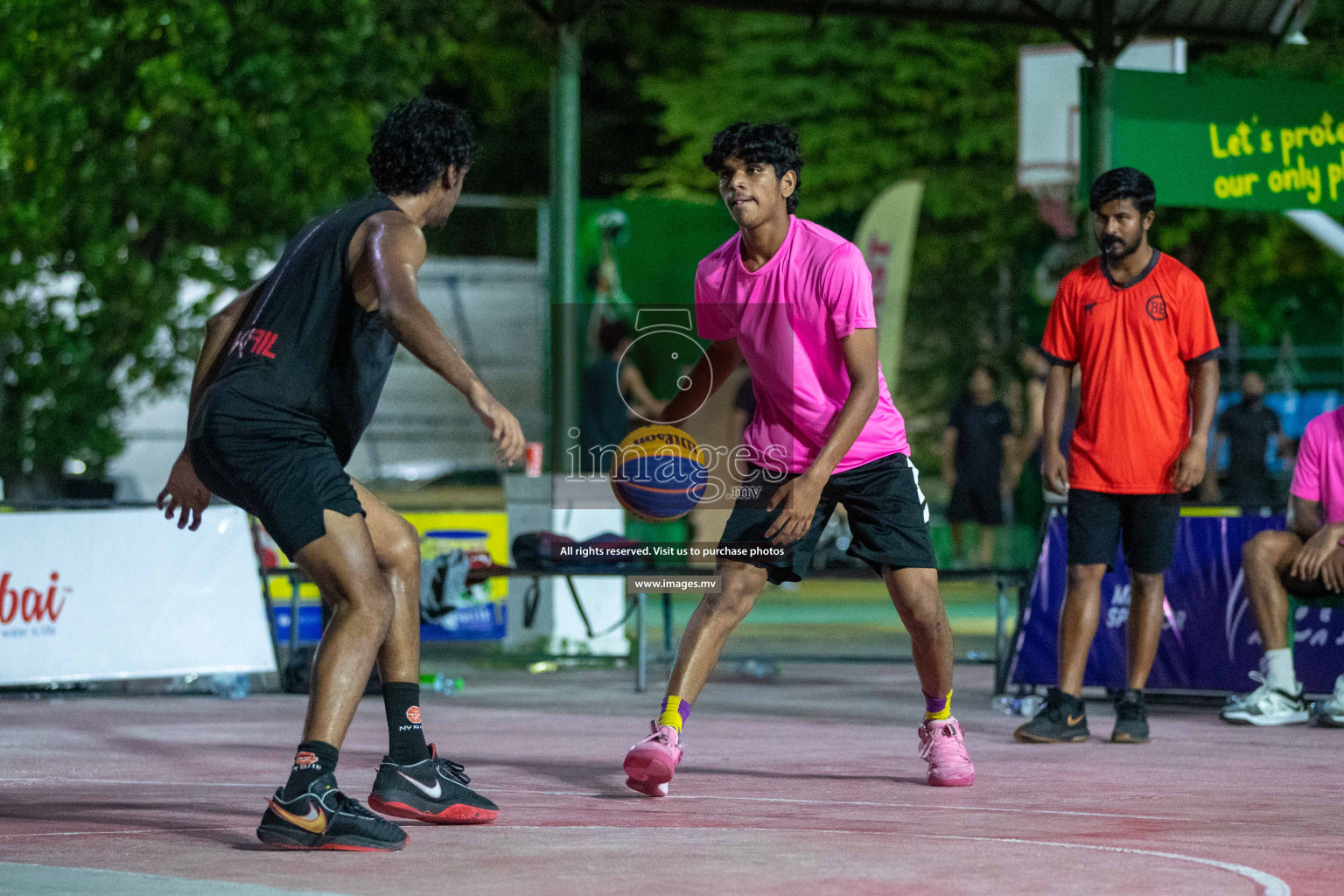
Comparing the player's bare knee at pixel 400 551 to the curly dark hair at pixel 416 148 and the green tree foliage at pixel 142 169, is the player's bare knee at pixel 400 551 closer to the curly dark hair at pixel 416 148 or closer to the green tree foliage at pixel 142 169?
the curly dark hair at pixel 416 148

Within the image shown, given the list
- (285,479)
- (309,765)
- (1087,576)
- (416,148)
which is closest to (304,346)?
(285,479)

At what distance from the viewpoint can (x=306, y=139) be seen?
20891mm

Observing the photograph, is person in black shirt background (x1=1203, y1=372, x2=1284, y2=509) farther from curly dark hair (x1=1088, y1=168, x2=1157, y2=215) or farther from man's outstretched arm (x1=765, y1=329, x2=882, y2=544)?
man's outstretched arm (x1=765, y1=329, x2=882, y2=544)

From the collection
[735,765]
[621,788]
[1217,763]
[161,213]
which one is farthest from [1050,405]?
[161,213]

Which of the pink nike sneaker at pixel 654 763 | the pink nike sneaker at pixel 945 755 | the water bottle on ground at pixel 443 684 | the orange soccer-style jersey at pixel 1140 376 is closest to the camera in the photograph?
the pink nike sneaker at pixel 654 763

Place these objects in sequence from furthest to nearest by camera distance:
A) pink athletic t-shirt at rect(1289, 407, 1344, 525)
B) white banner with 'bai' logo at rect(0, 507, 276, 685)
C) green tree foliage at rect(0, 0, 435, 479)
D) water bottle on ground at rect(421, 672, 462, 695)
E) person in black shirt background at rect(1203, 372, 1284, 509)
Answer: person in black shirt background at rect(1203, 372, 1284, 509), green tree foliage at rect(0, 0, 435, 479), water bottle on ground at rect(421, 672, 462, 695), white banner with 'bai' logo at rect(0, 507, 276, 685), pink athletic t-shirt at rect(1289, 407, 1344, 525)

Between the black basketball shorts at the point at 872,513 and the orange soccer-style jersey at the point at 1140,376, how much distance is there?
178 centimetres

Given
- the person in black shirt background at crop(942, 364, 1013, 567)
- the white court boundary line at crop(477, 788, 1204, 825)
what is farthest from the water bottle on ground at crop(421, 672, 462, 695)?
the person in black shirt background at crop(942, 364, 1013, 567)

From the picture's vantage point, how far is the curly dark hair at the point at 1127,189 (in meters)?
7.77

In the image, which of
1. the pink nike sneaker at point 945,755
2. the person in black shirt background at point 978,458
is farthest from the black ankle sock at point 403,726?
the person in black shirt background at point 978,458

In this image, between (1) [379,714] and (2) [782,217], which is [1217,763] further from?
(1) [379,714]

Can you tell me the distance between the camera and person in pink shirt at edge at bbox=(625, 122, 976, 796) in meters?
6.12

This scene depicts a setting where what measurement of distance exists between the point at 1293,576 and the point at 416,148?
16.7ft

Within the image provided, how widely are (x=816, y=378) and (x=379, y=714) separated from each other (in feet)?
12.4
